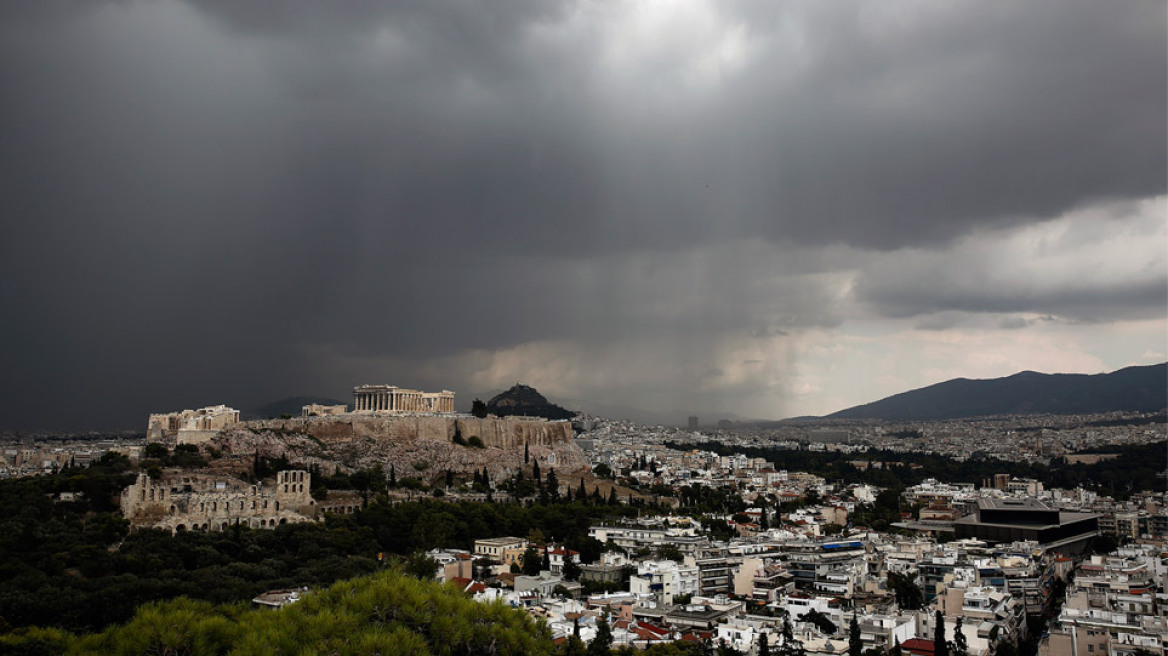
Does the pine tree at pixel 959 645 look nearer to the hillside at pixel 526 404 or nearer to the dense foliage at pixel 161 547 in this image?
the dense foliage at pixel 161 547

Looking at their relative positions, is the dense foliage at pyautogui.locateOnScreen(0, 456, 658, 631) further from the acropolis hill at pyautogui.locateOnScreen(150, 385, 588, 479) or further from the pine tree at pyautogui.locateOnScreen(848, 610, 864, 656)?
the pine tree at pyautogui.locateOnScreen(848, 610, 864, 656)

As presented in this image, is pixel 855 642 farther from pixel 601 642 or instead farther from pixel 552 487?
pixel 552 487

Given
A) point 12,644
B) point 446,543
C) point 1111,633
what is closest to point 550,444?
point 446,543

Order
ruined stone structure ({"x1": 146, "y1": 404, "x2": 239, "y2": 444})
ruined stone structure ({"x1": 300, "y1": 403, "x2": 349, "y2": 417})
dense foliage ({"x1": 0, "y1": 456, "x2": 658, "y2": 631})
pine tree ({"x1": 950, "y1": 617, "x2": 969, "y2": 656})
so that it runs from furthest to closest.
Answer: ruined stone structure ({"x1": 300, "y1": 403, "x2": 349, "y2": 417}) < ruined stone structure ({"x1": 146, "y1": 404, "x2": 239, "y2": 444}) < dense foliage ({"x1": 0, "y1": 456, "x2": 658, "y2": 631}) < pine tree ({"x1": 950, "y1": 617, "x2": 969, "y2": 656})

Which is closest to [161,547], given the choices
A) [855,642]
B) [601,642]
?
[601,642]

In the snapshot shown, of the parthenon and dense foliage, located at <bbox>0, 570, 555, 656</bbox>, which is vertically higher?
the parthenon

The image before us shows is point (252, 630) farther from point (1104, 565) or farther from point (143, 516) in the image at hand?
point (1104, 565)

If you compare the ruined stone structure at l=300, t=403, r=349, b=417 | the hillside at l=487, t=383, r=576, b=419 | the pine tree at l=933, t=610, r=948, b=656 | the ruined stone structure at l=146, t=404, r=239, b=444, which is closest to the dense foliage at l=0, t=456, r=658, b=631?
the ruined stone structure at l=146, t=404, r=239, b=444
